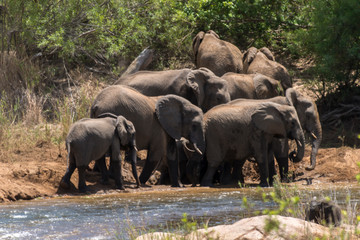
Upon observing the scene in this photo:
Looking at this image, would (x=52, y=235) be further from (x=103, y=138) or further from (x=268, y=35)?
(x=268, y=35)

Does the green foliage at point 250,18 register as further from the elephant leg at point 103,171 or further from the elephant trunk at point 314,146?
the elephant leg at point 103,171

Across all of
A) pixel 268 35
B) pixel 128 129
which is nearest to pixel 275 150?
pixel 128 129

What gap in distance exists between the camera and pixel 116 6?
68.8 ft

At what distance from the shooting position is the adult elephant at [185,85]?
627 inches

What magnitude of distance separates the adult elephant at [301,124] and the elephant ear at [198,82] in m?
1.01

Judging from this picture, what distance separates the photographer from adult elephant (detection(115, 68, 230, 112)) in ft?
52.2

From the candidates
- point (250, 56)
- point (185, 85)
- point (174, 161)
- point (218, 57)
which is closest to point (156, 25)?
point (218, 57)

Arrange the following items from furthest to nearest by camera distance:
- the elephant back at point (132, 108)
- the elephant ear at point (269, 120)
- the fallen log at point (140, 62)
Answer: the fallen log at point (140, 62) → the elephant ear at point (269, 120) → the elephant back at point (132, 108)

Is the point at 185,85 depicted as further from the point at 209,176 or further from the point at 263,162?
the point at 263,162

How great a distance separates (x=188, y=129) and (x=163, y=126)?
0.51m

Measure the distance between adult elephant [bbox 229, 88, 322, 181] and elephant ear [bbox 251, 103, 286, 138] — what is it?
22.2 inches

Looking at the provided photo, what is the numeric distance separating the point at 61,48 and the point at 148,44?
8.21 ft

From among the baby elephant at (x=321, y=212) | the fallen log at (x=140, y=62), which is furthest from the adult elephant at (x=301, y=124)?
the baby elephant at (x=321, y=212)

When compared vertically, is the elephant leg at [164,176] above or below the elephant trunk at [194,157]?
below
